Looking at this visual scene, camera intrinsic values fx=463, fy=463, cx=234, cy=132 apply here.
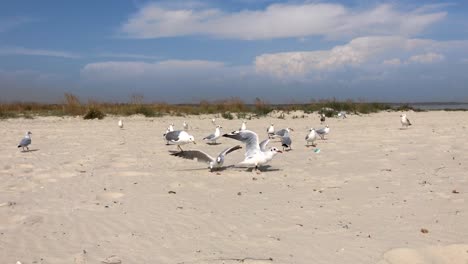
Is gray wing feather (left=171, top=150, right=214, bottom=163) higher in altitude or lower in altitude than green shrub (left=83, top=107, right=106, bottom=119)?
lower

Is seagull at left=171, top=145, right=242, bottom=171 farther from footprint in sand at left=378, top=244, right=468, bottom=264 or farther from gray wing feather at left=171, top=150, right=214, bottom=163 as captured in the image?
footprint in sand at left=378, top=244, right=468, bottom=264

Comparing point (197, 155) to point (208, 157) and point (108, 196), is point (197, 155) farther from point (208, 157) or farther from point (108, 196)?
point (108, 196)

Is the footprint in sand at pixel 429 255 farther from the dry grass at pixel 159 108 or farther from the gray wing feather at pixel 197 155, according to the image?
the dry grass at pixel 159 108

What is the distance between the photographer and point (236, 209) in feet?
18.1

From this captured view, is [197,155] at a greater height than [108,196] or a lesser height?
greater

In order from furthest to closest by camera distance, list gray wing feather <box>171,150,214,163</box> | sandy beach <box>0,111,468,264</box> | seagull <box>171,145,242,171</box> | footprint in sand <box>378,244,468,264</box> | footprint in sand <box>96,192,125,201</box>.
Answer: gray wing feather <box>171,150,214,163</box> < seagull <box>171,145,242,171</box> < footprint in sand <box>96,192,125,201</box> < sandy beach <box>0,111,468,264</box> < footprint in sand <box>378,244,468,264</box>

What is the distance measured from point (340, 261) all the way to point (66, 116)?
831 inches

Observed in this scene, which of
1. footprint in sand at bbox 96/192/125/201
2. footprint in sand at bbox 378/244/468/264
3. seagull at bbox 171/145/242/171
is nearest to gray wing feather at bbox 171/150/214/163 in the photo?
seagull at bbox 171/145/242/171

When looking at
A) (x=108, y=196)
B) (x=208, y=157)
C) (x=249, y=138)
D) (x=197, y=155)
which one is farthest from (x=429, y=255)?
(x=197, y=155)

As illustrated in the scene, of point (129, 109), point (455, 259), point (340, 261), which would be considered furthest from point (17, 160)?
point (129, 109)

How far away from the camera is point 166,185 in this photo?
6922 millimetres

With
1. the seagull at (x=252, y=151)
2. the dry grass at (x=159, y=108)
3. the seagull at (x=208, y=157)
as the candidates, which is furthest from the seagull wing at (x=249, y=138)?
the dry grass at (x=159, y=108)

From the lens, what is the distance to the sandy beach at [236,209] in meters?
4.04

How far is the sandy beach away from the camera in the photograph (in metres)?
4.04
